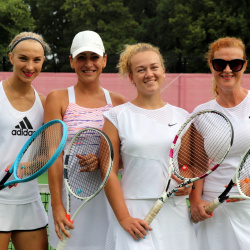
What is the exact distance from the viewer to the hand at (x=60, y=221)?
2.56m

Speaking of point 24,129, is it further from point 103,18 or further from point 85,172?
point 103,18

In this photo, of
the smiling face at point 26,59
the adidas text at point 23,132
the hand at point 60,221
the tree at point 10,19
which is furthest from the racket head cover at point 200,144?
the tree at point 10,19

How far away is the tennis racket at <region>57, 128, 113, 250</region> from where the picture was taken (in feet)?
8.58

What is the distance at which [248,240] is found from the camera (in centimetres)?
254

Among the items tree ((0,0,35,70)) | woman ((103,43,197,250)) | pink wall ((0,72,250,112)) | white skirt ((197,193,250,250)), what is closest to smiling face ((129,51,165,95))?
woman ((103,43,197,250))

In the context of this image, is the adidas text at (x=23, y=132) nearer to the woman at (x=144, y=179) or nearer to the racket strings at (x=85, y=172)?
the racket strings at (x=85, y=172)

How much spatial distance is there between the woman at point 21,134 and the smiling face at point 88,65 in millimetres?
255

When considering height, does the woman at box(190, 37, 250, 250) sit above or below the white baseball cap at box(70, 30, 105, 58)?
below

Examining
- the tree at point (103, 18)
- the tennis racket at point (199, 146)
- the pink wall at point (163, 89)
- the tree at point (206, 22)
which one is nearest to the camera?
the tennis racket at point (199, 146)

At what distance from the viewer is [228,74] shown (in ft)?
8.85

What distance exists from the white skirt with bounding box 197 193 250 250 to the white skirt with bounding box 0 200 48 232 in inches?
41.1

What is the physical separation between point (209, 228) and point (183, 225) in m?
0.19

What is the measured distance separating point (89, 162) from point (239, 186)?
0.82m

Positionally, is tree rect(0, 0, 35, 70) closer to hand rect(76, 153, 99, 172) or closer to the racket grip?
hand rect(76, 153, 99, 172)
